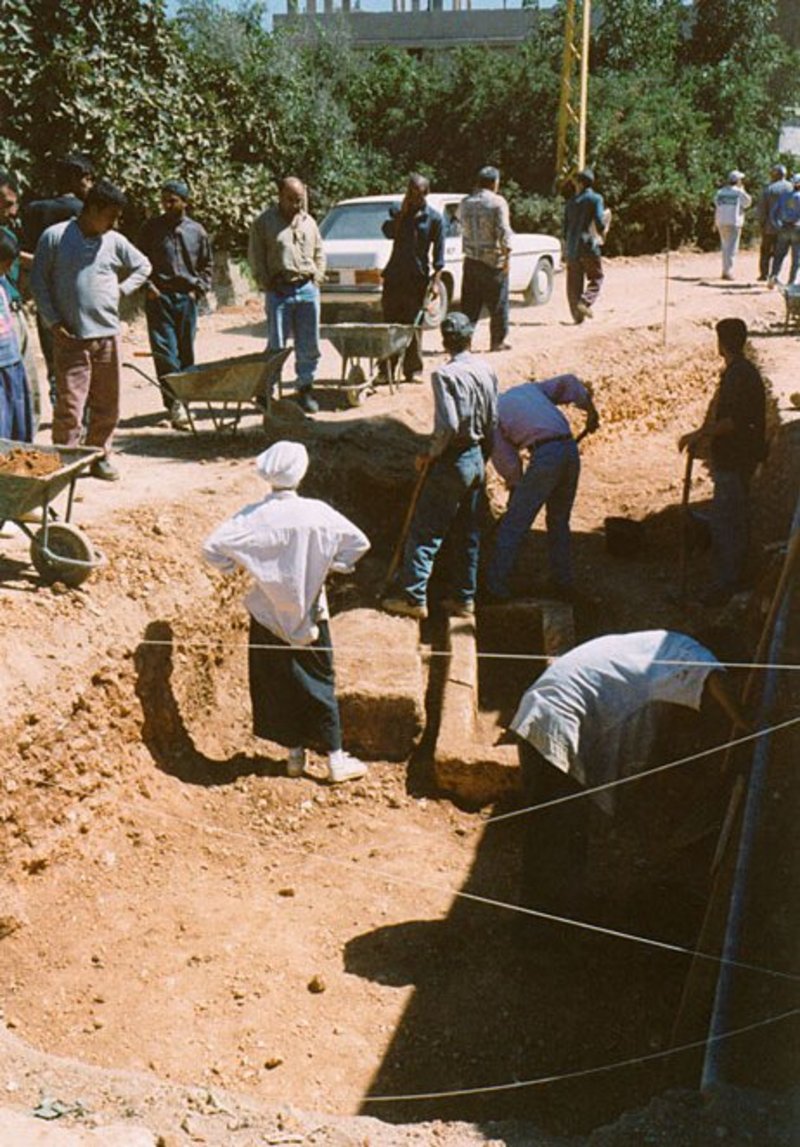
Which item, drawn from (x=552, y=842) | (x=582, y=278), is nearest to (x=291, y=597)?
(x=552, y=842)

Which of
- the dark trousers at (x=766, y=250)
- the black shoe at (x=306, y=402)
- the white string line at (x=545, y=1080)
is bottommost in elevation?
the white string line at (x=545, y=1080)

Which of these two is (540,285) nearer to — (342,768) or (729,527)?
(729,527)

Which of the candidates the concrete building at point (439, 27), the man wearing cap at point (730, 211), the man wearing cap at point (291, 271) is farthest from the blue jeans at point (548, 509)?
the concrete building at point (439, 27)

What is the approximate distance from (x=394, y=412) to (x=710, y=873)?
5.76 meters

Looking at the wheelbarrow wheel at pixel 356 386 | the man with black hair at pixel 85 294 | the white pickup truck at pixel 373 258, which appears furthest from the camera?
the white pickup truck at pixel 373 258

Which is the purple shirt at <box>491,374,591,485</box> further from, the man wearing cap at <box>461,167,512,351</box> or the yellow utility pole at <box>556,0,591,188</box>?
the yellow utility pole at <box>556,0,591,188</box>

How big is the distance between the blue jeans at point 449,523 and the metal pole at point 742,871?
2325mm

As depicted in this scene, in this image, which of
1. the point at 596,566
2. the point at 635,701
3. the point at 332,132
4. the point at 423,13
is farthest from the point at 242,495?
the point at 423,13

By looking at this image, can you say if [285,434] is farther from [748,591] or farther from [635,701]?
[635,701]

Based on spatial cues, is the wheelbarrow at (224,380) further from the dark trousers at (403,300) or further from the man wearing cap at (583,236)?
the man wearing cap at (583,236)

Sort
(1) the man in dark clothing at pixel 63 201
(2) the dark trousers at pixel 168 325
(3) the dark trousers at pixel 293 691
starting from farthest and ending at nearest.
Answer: (2) the dark trousers at pixel 168 325 → (1) the man in dark clothing at pixel 63 201 → (3) the dark trousers at pixel 293 691

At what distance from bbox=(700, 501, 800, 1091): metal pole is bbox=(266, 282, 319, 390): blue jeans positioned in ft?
17.4

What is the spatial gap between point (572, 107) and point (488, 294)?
16.2 metres

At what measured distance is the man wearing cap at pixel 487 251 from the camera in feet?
41.8
